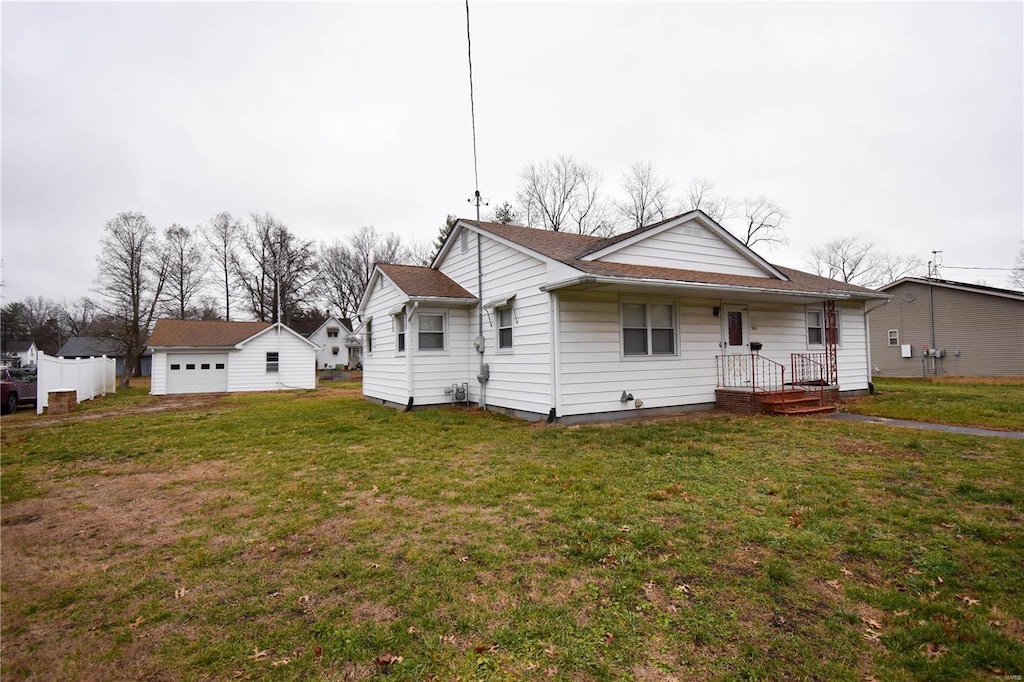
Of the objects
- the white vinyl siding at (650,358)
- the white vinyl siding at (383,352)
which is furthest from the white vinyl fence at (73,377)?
the white vinyl siding at (650,358)

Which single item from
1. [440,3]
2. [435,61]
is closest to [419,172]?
[435,61]

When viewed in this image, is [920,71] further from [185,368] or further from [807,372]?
[185,368]

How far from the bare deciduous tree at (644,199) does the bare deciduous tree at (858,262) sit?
2423 cm

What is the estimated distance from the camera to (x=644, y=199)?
107ft

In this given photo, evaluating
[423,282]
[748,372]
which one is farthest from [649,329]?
[423,282]

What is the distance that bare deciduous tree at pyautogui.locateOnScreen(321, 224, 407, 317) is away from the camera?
47.6 metres

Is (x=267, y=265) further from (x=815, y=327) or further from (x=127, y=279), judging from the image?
(x=815, y=327)

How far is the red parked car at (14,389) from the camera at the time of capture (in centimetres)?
1578

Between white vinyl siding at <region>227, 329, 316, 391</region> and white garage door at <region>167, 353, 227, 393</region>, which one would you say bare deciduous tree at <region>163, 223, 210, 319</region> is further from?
white vinyl siding at <region>227, 329, 316, 391</region>

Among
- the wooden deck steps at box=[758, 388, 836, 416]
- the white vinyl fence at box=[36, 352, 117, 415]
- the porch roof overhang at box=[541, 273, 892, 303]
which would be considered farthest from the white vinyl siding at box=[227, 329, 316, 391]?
the wooden deck steps at box=[758, 388, 836, 416]

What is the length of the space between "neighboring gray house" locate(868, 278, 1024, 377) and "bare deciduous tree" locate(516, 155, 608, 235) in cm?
1695

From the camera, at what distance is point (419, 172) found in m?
22.3

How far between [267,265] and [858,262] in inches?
2208

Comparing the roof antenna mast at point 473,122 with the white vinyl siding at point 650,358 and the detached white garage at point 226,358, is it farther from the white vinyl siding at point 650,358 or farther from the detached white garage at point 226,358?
the detached white garage at point 226,358
